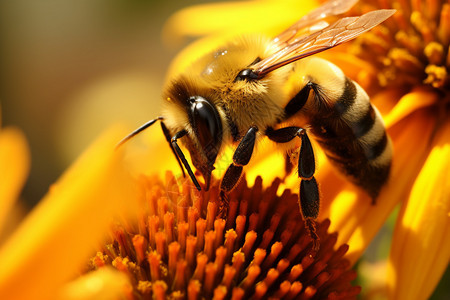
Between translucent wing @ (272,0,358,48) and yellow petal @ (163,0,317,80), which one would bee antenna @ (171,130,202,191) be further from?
yellow petal @ (163,0,317,80)

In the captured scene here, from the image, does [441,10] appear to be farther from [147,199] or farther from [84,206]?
[84,206]

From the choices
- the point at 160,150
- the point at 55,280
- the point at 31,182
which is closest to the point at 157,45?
→ the point at 31,182

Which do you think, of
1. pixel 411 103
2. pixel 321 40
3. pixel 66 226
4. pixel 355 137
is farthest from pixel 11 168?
pixel 411 103

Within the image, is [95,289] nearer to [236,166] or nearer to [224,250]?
[224,250]

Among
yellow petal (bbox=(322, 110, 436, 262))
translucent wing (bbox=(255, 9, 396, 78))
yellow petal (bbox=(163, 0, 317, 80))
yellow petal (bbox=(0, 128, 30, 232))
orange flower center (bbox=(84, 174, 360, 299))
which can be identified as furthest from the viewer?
yellow petal (bbox=(163, 0, 317, 80))

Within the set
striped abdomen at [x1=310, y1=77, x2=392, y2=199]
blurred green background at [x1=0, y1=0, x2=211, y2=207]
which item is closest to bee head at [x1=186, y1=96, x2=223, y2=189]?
striped abdomen at [x1=310, y1=77, x2=392, y2=199]

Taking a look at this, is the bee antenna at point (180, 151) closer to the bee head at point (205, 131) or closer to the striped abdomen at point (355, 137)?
the bee head at point (205, 131)
